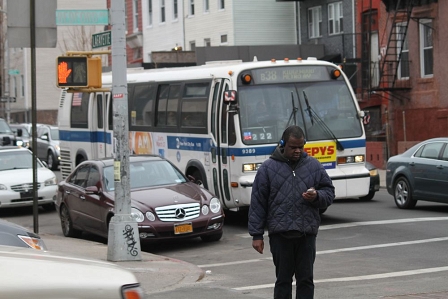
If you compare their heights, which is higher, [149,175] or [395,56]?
[395,56]

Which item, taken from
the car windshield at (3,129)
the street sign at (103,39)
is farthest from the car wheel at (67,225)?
the car windshield at (3,129)

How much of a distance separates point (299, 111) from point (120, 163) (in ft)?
16.6

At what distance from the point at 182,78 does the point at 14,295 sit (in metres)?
14.8

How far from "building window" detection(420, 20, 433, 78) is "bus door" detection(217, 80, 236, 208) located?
666 inches

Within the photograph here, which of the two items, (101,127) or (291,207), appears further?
(101,127)

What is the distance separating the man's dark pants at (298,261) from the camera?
8328 millimetres

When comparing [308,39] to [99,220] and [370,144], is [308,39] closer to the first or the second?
[370,144]

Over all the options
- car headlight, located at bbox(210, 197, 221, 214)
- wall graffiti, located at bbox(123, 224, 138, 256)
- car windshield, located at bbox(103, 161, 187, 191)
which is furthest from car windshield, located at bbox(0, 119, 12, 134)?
wall graffiti, located at bbox(123, 224, 138, 256)

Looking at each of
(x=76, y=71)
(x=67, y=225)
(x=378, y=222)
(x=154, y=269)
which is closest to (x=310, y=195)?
(x=154, y=269)

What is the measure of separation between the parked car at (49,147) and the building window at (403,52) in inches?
557

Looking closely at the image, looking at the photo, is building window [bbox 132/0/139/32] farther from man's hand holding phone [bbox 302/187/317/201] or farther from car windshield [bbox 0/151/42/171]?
man's hand holding phone [bbox 302/187/317/201]

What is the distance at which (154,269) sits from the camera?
12750 millimetres

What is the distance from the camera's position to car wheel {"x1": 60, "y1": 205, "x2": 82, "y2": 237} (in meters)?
17.5

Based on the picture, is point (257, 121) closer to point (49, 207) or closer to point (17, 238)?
point (17, 238)
